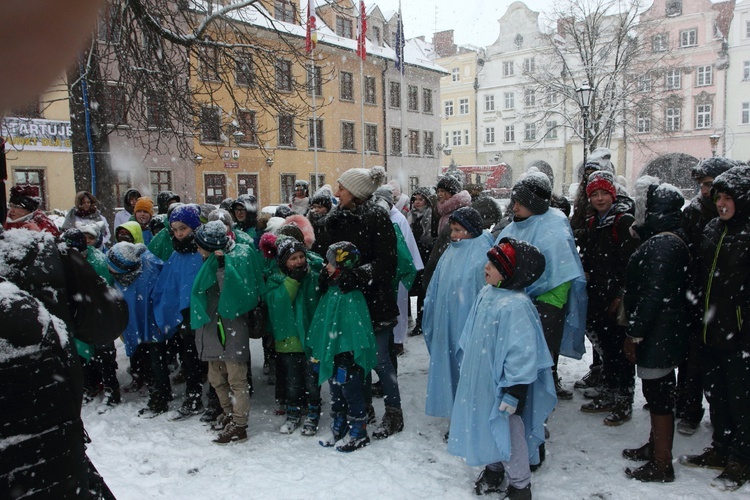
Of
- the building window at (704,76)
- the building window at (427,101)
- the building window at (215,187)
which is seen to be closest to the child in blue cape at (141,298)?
the building window at (215,187)

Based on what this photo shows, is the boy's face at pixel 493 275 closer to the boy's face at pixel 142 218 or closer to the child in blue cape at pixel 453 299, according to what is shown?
the child in blue cape at pixel 453 299

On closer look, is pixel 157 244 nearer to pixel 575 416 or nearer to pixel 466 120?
pixel 575 416

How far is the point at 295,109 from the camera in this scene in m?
8.48

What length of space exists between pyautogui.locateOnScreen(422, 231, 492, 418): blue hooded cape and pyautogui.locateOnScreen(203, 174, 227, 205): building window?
24864 millimetres

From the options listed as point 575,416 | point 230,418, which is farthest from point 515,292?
point 230,418

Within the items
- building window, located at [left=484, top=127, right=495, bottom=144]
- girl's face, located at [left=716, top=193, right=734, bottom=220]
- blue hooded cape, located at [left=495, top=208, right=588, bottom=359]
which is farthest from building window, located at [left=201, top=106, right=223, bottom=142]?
building window, located at [left=484, top=127, right=495, bottom=144]

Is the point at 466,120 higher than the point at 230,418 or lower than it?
higher

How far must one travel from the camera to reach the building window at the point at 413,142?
1452 inches

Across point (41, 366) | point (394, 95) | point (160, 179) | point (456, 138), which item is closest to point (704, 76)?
point (456, 138)

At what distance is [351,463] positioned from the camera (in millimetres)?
3840

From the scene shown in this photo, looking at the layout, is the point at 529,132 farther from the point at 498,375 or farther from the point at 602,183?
the point at 498,375

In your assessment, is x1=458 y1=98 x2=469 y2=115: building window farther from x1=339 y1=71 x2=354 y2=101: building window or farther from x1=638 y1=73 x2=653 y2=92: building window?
x1=638 y1=73 x2=653 y2=92: building window

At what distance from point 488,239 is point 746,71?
44386 mm

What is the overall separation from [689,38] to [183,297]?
46.4 m
